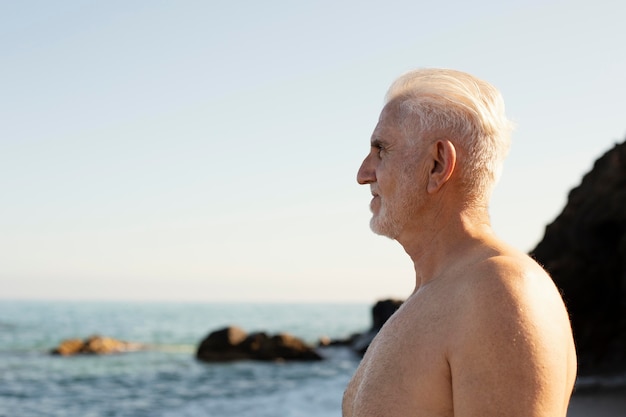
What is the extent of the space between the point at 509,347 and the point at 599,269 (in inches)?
631

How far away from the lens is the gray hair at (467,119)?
2.13 meters

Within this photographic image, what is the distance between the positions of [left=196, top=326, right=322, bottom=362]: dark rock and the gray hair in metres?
26.4

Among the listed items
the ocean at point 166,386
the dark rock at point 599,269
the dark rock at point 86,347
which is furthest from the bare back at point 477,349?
the dark rock at point 86,347

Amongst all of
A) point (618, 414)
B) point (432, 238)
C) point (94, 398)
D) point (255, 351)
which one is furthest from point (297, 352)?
point (432, 238)

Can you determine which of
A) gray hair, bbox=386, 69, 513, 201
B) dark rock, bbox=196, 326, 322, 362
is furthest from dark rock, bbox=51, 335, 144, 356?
gray hair, bbox=386, 69, 513, 201

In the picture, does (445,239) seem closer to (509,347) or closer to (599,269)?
(509,347)

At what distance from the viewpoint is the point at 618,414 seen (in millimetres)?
10930

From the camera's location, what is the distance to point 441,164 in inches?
84.5

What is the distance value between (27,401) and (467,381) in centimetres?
2004

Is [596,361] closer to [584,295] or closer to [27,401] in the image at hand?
[584,295]

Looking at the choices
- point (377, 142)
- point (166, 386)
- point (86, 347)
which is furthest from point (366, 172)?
point (86, 347)

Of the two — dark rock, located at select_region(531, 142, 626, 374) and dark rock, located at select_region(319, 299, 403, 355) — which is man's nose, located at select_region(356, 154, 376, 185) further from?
dark rock, located at select_region(319, 299, 403, 355)

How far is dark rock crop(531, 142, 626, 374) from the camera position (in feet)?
53.2

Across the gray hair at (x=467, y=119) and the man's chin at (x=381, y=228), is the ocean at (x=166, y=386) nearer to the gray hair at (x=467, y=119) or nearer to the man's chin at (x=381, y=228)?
the man's chin at (x=381, y=228)
